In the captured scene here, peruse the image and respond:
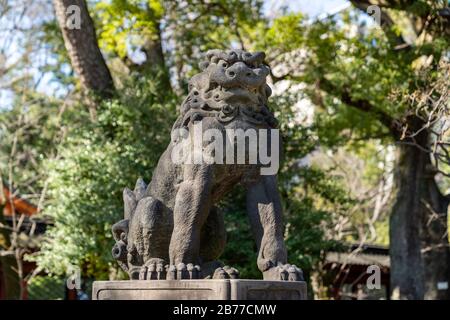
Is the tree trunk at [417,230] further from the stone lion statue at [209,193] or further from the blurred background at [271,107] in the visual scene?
the stone lion statue at [209,193]

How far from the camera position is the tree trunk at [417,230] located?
1525 centimetres

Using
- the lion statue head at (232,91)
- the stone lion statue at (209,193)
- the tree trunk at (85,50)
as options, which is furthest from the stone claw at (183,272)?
the tree trunk at (85,50)

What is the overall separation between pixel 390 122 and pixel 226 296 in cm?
1025

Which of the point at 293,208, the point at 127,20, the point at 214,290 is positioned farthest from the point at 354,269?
the point at 214,290

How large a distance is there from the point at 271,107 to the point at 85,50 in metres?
3.56

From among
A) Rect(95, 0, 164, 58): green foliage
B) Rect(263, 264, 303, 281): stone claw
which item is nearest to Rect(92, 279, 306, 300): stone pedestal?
Rect(263, 264, 303, 281): stone claw

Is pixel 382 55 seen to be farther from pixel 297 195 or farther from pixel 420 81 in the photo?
pixel 297 195

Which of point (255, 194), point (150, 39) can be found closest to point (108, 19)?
point (150, 39)

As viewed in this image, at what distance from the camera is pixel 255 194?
6.90 meters

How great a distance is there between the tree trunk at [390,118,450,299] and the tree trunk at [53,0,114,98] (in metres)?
6.17

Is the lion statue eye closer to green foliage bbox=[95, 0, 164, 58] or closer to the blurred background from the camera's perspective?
the blurred background

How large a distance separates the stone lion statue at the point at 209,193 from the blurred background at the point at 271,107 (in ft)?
16.8

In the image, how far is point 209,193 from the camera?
6.80m
